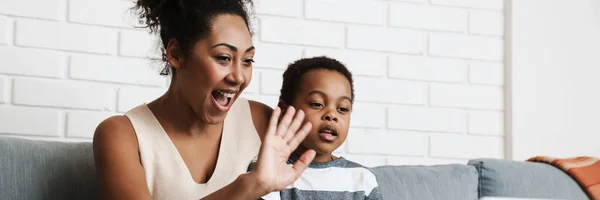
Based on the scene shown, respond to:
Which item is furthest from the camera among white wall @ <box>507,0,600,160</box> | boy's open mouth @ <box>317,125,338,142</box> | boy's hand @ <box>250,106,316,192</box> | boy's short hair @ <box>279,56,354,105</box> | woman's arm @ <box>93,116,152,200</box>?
white wall @ <box>507,0,600,160</box>

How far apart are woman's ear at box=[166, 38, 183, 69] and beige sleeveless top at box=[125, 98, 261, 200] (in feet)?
0.45

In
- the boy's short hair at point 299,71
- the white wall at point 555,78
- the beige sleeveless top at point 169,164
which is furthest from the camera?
the white wall at point 555,78

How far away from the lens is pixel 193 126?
2.04 meters

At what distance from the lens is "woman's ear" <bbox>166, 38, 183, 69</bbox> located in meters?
1.97

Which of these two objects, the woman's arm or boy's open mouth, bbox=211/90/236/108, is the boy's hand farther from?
the woman's arm

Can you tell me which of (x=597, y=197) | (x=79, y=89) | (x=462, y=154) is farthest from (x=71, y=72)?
(x=597, y=197)

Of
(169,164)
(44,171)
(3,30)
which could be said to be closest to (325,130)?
(169,164)

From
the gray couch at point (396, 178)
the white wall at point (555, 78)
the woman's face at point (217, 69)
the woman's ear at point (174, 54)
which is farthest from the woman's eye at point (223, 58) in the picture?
the white wall at point (555, 78)

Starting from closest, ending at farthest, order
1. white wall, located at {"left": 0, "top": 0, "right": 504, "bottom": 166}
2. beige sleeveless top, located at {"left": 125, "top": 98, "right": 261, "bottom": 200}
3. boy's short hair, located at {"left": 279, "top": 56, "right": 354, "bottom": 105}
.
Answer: beige sleeveless top, located at {"left": 125, "top": 98, "right": 261, "bottom": 200} → boy's short hair, located at {"left": 279, "top": 56, "right": 354, "bottom": 105} → white wall, located at {"left": 0, "top": 0, "right": 504, "bottom": 166}

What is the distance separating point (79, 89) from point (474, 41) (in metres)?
1.35

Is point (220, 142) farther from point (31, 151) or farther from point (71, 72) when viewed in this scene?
point (71, 72)

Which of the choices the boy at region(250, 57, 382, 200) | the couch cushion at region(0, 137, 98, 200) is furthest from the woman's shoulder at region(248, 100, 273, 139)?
the couch cushion at region(0, 137, 98, 200)

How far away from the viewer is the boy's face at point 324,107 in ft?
6.77

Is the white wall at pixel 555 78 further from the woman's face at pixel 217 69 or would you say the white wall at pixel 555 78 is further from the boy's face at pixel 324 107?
the woman's face at pixel 217 69
